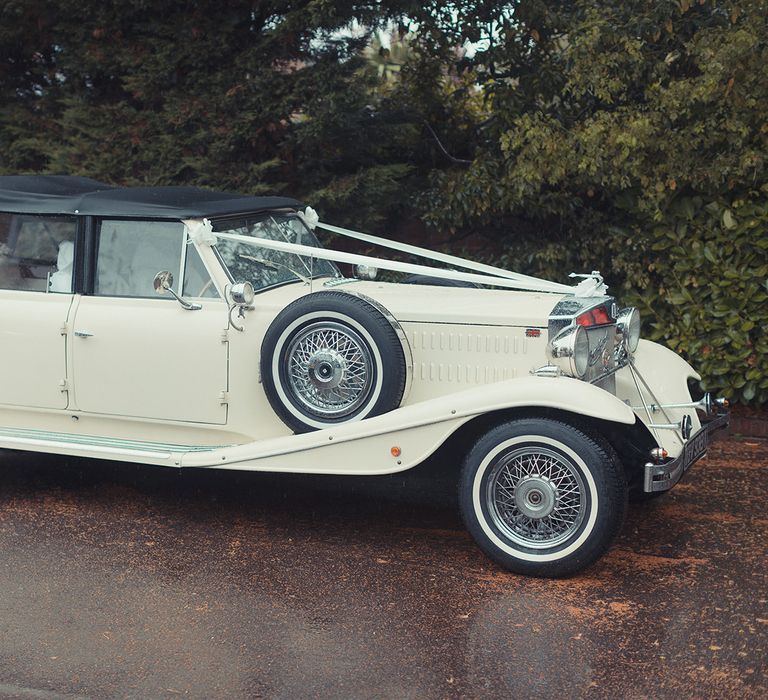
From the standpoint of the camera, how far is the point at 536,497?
481 centimetres

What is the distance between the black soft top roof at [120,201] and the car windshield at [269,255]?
0.10 metres

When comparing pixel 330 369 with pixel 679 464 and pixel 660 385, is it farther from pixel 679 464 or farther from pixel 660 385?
pixel 660 385

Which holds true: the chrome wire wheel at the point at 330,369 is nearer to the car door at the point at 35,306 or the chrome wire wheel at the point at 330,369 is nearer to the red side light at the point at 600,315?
the red side light at the point at 600,315

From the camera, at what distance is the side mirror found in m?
5.35

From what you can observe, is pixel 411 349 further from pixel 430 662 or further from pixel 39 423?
pixel 39 423

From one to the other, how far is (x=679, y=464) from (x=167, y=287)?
2821mm

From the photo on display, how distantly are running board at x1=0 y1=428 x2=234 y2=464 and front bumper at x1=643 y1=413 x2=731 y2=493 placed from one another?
227cm

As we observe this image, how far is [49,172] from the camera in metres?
9.64

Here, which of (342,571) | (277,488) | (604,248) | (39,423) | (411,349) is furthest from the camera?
(604,248)

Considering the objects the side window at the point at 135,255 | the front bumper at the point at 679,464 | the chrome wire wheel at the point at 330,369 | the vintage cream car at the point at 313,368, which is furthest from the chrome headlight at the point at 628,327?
the side window at the point at 135,255

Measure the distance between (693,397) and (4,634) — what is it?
415cm

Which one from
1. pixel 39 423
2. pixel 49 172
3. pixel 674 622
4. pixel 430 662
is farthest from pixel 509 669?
pixel 49 172

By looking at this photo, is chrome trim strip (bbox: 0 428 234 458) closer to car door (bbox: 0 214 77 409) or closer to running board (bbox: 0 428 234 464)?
running board (bbox: 0 428 234 464)

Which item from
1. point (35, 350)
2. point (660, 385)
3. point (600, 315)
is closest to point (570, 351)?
point (600, 315)
